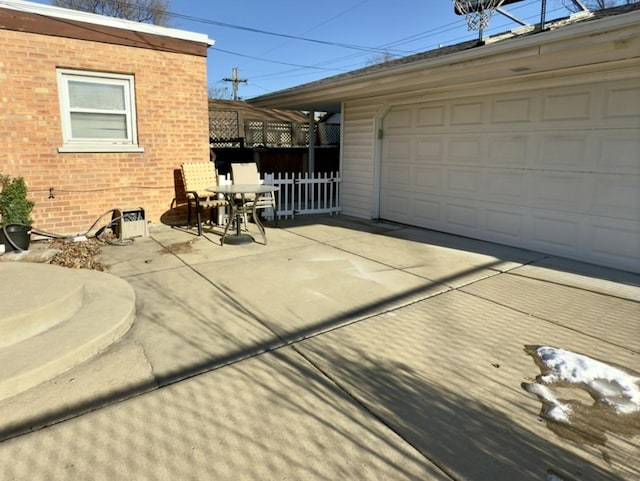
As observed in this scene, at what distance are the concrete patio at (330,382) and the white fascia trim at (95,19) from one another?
3.95 meters

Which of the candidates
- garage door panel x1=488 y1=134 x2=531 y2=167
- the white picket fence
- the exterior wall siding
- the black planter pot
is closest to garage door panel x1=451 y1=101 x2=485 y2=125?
garage door panel x1=488 y1=134 x2=531 y2=167

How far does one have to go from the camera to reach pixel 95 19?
6.27 m

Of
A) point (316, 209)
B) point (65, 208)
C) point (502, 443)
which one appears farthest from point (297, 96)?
point (502, 443)

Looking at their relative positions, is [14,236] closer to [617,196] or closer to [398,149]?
[398,149]

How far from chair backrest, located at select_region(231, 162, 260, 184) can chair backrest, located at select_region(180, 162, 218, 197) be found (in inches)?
14.1

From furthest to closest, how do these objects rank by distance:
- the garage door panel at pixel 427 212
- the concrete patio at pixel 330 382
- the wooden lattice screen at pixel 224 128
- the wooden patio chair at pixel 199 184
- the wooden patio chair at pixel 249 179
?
the wooden lattice screen at pixel 224 128 → the wooden patio chair at pixel 249 179 → the garage door panel at pixel 427 212 → the wooden patio chair at pixel 199 184 → the concrete patio at pixel 330 382

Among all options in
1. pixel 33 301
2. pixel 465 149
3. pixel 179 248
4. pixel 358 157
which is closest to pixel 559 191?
pixel 465 149

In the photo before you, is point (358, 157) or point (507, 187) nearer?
point (507, 187)

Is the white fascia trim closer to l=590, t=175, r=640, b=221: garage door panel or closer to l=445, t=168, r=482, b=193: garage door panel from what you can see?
l=445, t=168, r=482, b=193: garage door panel

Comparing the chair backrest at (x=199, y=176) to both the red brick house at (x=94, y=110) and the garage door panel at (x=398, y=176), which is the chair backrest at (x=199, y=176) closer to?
the red brick house at (x=94, y=110)

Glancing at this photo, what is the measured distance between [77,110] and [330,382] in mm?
6035

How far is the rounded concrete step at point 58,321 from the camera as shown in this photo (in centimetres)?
252

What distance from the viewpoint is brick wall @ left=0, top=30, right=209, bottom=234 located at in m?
5.90

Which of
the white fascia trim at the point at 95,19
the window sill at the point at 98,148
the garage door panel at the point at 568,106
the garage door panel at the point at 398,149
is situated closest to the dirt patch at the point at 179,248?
the window sill at the point at 98,148
